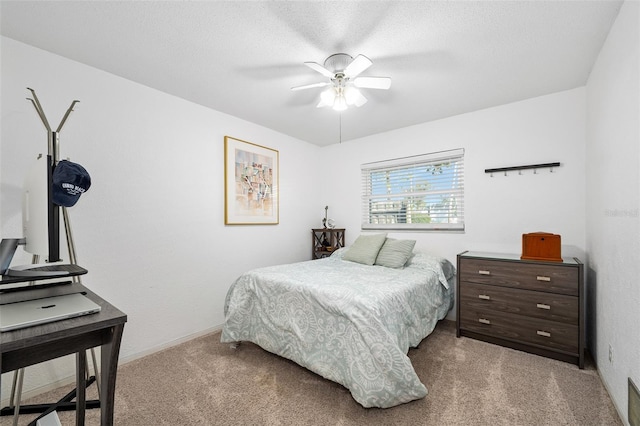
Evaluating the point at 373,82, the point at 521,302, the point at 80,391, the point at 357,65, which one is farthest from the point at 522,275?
the point at 80,391

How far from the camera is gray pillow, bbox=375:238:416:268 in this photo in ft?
9.98

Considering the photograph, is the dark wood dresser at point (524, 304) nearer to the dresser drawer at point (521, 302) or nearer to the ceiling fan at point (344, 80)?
the dresser drawer at point (521, 302)

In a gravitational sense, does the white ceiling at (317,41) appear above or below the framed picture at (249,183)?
above

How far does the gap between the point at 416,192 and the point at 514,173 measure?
1.08 metres

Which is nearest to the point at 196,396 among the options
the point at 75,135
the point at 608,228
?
the point at 75,135

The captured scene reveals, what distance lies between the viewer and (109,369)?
1063mm

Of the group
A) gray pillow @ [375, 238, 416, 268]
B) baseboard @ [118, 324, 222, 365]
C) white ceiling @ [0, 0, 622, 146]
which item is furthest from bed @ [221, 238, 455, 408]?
white ceiling @ [0, 0, 622, 146]

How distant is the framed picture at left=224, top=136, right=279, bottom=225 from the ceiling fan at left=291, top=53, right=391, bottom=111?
4.58ft

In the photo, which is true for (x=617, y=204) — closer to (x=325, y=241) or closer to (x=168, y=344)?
(x=325, y=241)

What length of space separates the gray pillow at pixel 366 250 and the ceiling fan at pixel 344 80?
164 centimetres

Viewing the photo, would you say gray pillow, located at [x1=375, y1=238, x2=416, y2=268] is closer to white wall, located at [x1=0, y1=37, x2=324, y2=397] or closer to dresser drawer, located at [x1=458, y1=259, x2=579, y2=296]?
dresser drawer, located at [x1=458, y1=259, x2=579, y2=296]

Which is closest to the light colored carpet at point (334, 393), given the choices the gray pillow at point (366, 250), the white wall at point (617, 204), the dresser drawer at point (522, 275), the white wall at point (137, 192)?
the white wall at point (617, 204)

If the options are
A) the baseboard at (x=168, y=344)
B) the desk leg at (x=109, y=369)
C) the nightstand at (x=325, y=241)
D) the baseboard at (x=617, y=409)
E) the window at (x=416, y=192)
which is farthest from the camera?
the nightstand at (x=325, y=241)

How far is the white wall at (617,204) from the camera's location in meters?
1.49
